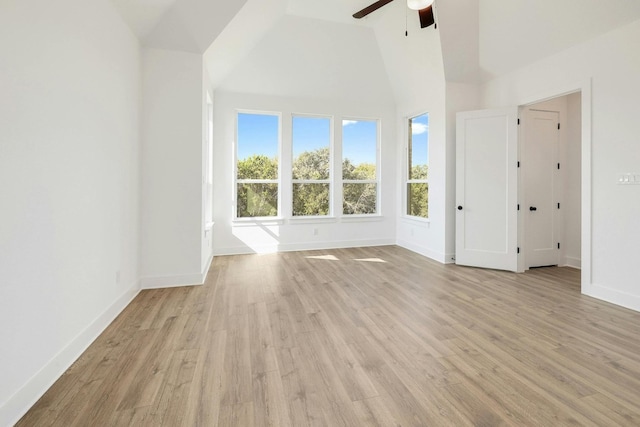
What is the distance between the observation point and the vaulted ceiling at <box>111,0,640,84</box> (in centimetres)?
314

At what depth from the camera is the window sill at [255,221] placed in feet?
18.1

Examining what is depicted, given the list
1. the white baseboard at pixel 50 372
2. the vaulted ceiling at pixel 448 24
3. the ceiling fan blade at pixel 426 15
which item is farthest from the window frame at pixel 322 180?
the white baseboard at pixel 50 372

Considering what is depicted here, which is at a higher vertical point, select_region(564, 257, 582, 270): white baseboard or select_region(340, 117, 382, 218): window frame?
select_region(340, 117, 382, 218): window frame

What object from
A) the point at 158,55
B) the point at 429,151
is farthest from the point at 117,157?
the point at 429,151

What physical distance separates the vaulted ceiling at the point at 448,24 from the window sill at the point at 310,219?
2.70m

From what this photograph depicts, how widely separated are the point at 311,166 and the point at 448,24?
3.11 meters

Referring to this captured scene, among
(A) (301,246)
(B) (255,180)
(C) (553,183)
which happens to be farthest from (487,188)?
(B) (255,180)

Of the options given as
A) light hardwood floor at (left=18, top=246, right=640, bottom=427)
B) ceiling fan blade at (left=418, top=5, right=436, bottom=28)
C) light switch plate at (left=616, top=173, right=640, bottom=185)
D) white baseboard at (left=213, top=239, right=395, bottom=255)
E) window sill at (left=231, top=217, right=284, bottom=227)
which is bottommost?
light hardwood floor at (left=18, top=246, right=640, bottom=427)

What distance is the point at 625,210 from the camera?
3.13m

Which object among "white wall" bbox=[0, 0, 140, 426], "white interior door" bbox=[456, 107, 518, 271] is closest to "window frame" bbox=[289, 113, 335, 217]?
"white interior door" bbox=[456, 107, 518, 271]

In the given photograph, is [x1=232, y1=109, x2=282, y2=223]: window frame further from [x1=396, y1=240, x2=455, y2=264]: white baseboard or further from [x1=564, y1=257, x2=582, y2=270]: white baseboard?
[x1=564, y1=257, x2=582, y2=270]: white baseboard

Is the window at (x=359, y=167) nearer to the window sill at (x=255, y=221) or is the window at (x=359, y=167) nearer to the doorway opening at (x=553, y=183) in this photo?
the window sill at (x=255, y=221)

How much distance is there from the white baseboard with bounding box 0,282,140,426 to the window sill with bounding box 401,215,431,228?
4.59m

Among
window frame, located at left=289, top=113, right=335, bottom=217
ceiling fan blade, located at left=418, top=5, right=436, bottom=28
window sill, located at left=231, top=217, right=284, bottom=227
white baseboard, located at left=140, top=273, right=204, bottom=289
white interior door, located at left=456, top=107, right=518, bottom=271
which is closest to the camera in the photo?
ceiling fan blade, located at left=418, top=5, right=436, bottom=28
